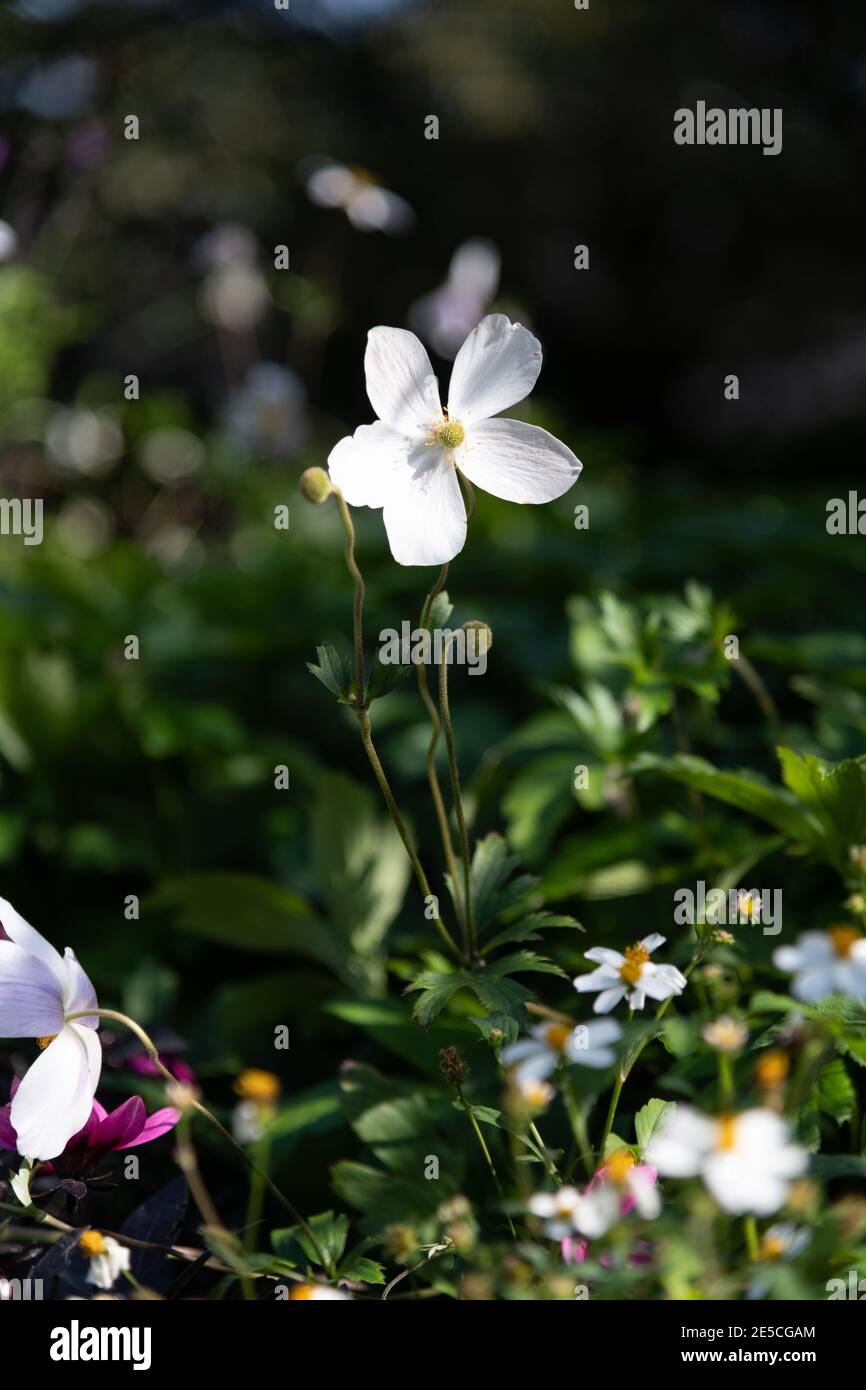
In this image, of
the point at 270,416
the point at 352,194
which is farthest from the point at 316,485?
the point at 270,416

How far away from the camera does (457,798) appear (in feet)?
3.75

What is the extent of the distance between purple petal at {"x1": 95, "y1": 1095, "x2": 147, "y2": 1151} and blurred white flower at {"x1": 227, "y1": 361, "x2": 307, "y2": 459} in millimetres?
3288

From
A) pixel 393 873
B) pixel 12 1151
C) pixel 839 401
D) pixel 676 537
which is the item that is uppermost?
pixel 839 401

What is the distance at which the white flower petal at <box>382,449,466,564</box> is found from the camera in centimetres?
Result: 106

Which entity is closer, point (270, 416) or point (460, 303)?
point (460, 303)

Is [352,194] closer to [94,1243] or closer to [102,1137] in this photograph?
[102,1137]

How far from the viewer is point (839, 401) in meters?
5.62

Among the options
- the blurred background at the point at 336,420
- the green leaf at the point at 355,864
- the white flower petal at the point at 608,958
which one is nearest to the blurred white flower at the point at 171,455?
the blurred background at the point at 336,420

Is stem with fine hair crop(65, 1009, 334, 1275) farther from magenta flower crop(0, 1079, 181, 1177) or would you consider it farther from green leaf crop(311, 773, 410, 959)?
green leaf crop(311, 773, 410, 959)

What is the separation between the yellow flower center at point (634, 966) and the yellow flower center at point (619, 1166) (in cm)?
14

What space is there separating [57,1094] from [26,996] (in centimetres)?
9

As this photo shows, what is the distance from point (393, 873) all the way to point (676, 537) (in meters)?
1.56
